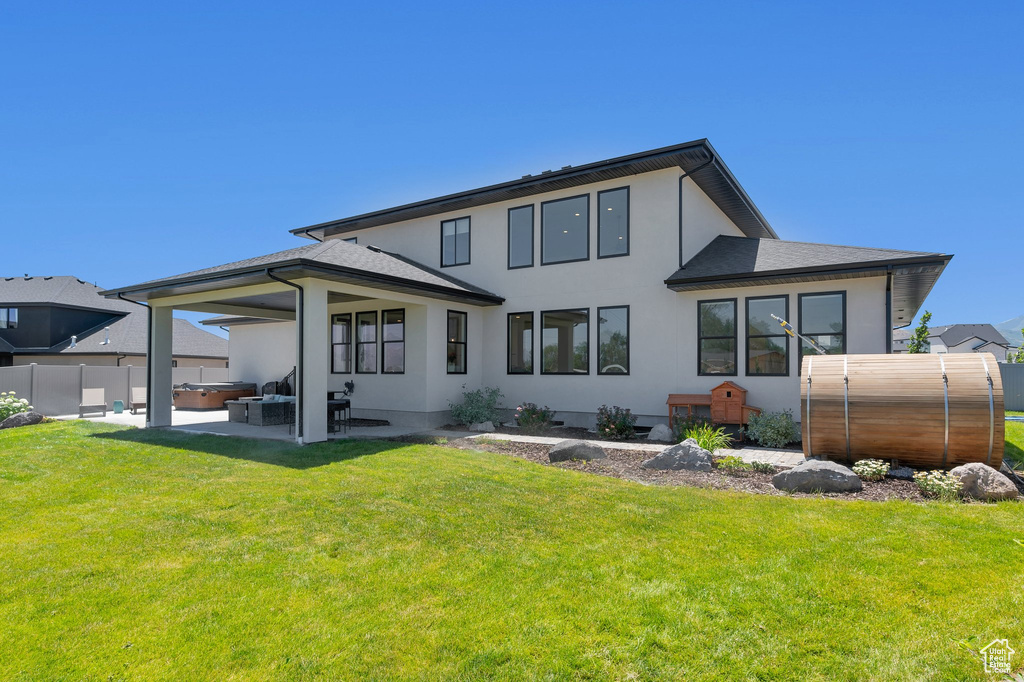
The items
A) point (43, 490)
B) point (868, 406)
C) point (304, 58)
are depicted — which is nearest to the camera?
point (43, 490)

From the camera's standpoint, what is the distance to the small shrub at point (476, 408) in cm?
1298

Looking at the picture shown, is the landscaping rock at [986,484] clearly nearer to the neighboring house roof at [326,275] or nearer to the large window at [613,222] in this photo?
the large window at [613,222]

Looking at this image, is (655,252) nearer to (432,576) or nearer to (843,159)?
(432,576)

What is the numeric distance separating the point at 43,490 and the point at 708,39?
1400cm

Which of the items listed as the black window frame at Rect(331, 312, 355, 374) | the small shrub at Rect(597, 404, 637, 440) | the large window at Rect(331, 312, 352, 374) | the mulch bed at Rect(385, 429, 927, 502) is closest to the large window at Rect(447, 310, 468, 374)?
the black window frame at Rect(331, 312, 355, 374)

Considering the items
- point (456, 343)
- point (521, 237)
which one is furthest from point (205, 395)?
point (521, 237)

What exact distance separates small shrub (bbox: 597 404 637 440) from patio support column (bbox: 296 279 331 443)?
5782mm

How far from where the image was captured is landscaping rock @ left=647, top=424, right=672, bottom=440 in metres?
10.7

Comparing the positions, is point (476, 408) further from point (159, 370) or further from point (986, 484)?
point (986, 484)

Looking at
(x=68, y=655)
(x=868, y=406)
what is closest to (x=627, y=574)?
(x=68, y=655)

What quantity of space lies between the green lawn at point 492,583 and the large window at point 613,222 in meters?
7.57

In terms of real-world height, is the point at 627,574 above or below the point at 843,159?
below

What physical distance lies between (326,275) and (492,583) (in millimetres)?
7174

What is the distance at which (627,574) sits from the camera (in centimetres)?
383
